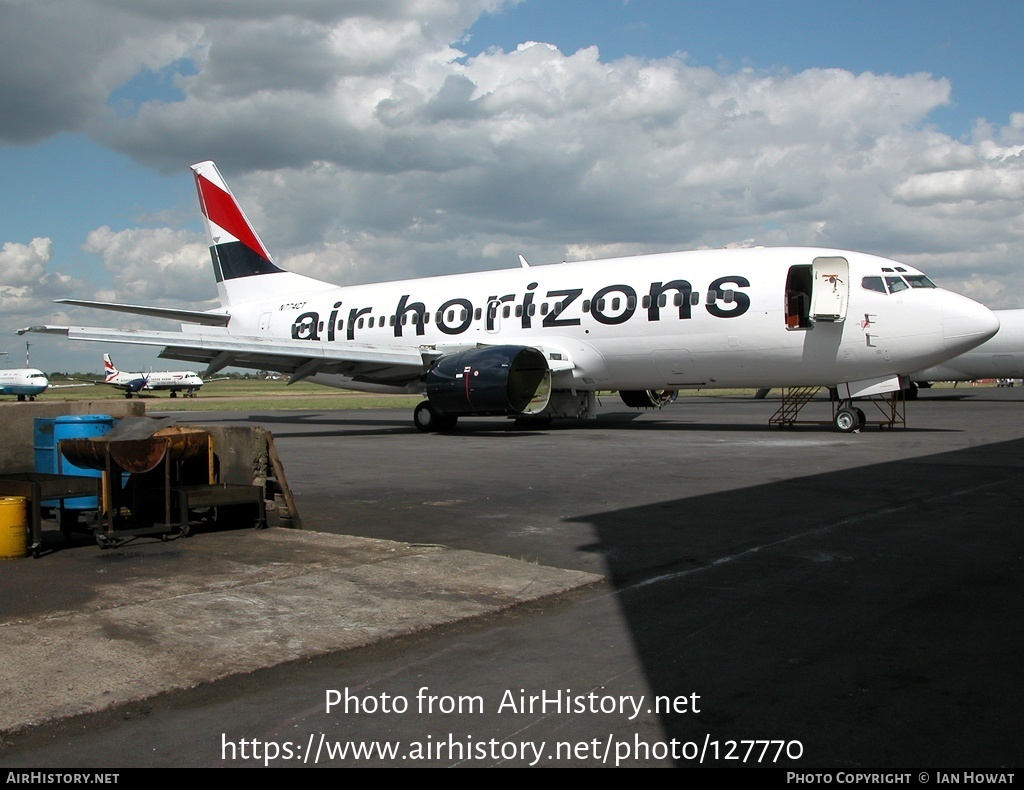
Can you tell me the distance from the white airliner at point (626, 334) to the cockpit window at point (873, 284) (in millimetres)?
21

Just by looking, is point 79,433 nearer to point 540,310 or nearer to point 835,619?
point 835,619

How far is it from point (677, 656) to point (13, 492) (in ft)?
18.9

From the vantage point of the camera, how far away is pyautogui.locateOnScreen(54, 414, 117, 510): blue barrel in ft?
25.9

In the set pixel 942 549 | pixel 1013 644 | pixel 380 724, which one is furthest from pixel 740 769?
pixel 942 549

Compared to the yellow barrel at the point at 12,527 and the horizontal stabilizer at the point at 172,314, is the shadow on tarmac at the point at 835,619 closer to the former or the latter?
the yellow barrel at the point at 12,527

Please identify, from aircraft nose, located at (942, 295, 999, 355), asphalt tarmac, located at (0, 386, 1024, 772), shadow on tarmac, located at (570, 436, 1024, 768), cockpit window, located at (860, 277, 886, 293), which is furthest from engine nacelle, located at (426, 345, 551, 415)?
shadow on tarmac, located at (570, 436, 1024, 768)

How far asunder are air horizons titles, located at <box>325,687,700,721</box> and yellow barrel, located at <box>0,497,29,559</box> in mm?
4326

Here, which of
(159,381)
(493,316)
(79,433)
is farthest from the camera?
(159,381)

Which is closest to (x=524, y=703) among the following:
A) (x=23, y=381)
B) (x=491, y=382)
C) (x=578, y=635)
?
(x=578, y=635)

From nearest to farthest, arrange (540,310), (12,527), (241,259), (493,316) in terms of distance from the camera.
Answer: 1. (12,527)
2. (540,310)
3. (493,316)
4. (241,259)

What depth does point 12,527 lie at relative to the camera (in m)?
7.02

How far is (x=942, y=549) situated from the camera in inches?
279

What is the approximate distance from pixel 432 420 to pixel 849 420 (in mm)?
9679

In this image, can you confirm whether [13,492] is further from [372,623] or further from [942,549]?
[942,549]
